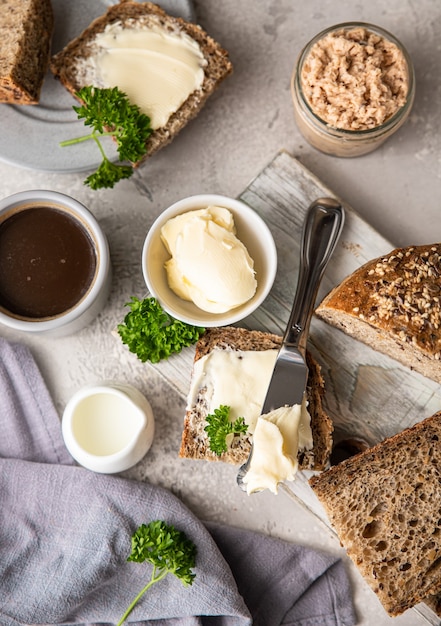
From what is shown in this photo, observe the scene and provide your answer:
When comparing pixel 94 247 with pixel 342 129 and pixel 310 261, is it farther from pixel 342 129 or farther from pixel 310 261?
pixel 342 129

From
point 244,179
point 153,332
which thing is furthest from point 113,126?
point 153,332

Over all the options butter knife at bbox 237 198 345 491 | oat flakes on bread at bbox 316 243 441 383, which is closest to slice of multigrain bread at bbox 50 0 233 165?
butter knife at bbox 237 198 345 491

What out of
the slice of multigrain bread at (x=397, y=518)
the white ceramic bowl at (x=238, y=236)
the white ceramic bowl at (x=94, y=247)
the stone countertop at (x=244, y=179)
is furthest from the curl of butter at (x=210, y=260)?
the slice of multigrain bread at (x=397, y=518)

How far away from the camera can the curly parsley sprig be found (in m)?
2.53

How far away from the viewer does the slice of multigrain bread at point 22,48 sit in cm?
256

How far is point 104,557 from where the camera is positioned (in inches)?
106

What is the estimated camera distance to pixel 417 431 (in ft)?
8.38

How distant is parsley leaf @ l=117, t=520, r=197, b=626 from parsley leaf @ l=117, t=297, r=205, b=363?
0.73 m

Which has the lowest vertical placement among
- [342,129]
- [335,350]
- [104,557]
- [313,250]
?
[104,557]

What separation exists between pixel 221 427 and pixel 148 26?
1734 millimetres

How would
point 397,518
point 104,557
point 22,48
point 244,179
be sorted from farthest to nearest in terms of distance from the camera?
point 244,179 < point 104,557 < point 22,48 < point 397,518

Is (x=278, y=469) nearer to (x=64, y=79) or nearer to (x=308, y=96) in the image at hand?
(x=308, y=96)

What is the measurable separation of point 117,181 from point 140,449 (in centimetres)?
116

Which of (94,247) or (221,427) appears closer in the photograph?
(221,427)
